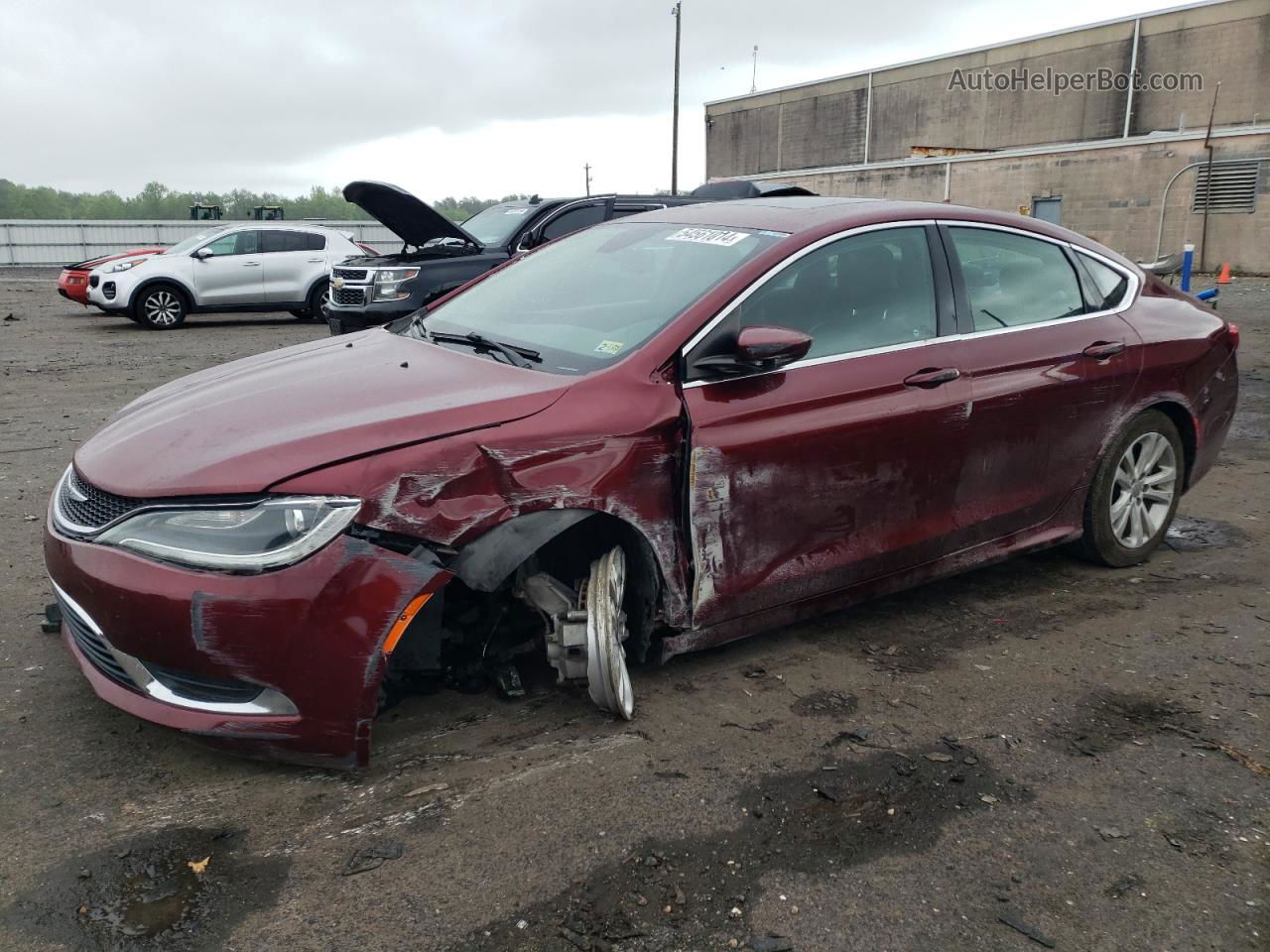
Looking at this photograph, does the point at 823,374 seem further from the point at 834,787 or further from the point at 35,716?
the point at 35,716

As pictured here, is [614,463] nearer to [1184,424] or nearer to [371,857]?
[371,857]

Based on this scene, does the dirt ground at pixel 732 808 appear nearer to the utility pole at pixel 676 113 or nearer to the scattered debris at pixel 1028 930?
the scattered debris at pixel 1028 930

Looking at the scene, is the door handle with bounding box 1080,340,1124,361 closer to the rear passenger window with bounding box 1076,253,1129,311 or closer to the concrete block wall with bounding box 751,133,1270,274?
the rear passenger window with bounding box 1076,253,1129,311

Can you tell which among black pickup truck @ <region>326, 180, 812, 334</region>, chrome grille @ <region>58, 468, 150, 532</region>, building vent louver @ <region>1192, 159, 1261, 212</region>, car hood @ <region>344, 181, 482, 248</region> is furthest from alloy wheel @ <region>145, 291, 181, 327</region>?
building vent louver @ <region>1192, 159, 1261, 212</region>

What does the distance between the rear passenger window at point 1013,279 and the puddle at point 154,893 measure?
312cm

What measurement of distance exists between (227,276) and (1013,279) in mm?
14353

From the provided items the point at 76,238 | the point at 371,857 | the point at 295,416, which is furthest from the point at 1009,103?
the point at 371,857

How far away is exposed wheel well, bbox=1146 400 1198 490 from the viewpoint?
15.0ft

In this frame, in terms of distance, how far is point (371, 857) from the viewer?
2.50 meters

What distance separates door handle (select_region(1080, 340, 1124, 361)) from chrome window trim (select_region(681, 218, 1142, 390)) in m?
0.13

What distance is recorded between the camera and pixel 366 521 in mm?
2643

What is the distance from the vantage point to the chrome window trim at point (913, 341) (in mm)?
3270

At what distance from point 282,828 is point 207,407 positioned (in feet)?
4.33

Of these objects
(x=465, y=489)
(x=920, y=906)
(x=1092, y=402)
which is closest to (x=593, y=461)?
(x=465, y=489)
